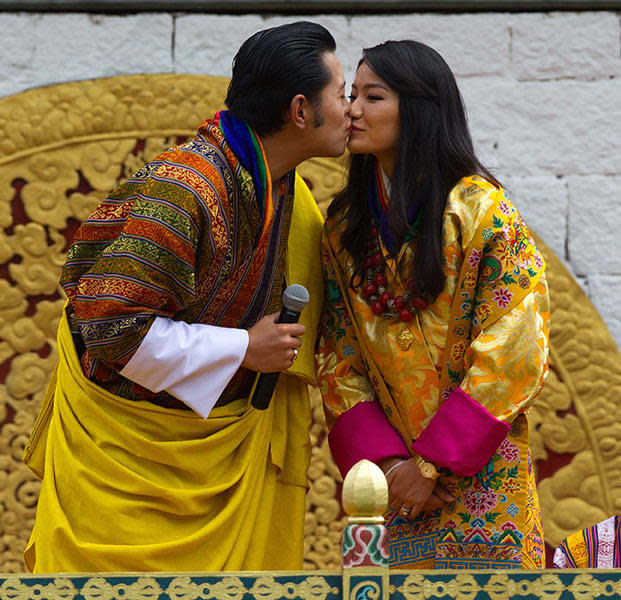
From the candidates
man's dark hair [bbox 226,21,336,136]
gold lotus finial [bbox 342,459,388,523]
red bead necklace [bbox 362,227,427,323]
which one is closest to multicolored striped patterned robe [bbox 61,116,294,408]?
man's dark hair [bbox 226,21,336,136]

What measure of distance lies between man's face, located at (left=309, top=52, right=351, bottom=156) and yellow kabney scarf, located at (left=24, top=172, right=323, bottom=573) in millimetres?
516

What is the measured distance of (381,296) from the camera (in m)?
2.78

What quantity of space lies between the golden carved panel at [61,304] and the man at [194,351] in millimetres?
1077

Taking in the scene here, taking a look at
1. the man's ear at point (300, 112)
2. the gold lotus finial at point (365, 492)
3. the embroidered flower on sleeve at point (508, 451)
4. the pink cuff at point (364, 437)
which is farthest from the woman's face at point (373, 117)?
the gold lotus finial at point (365, 492)

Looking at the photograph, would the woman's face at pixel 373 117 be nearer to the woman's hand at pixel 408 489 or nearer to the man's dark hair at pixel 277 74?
the man's dark hair at pixel 277 74

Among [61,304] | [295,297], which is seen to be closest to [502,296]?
[295,297]

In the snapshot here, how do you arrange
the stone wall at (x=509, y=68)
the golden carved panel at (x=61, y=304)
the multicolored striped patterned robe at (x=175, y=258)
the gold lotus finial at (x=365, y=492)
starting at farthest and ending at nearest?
the stone wall at (x=509, y=68) → the golden carved panel at (x=61, y=304) → the multicolored striped patterned robe at (x=175, y=258) → the gold lotus finial at (x=365, y=492)

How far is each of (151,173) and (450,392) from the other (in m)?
0.85

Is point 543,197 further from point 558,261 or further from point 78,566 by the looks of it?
point 78,566

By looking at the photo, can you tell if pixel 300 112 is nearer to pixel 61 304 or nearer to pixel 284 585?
pixel 284 585

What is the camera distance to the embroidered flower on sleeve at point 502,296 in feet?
8.66

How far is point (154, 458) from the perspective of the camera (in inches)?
104

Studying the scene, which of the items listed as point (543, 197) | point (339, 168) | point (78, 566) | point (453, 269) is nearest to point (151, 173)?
point (453, 269)

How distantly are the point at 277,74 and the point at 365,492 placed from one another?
1.13 meters
